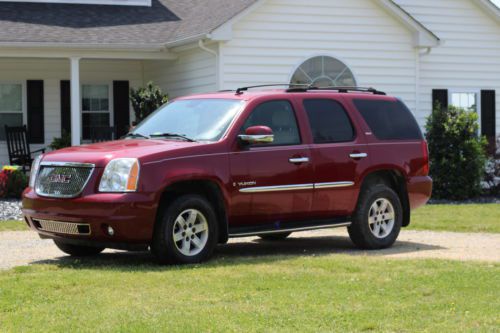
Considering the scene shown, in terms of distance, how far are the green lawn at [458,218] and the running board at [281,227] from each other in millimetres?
3355

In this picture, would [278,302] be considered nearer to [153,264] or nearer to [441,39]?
[153,264]

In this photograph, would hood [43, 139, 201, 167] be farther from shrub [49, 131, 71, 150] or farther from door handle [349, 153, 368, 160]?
shrub [49, 131, 71, 150]

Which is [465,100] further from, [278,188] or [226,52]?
[278,188]

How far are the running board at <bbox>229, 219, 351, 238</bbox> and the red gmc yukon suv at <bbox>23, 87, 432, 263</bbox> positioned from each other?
0.01m

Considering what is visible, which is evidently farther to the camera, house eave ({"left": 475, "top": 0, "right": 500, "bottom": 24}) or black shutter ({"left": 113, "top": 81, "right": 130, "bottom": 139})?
house eave ({"left": 475, "top": 0, "right": 500, "bottom": 24})

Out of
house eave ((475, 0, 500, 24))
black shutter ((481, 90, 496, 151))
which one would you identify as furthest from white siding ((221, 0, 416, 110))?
house eave ((475, 0, 500, 24))

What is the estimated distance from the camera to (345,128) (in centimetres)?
1122

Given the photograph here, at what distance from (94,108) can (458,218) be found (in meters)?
10.1

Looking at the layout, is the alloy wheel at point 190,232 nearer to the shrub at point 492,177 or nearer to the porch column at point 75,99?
the porch column at point 75,99

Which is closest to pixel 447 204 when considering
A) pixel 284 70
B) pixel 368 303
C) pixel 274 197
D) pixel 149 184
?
pixel 284 70

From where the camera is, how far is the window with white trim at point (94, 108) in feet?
73.2

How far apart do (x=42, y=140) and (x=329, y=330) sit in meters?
16.2

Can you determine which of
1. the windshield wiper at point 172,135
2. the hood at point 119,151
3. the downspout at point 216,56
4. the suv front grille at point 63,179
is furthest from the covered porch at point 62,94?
the suv front grille at point 63,179

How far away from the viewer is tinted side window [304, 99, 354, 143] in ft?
36.0
